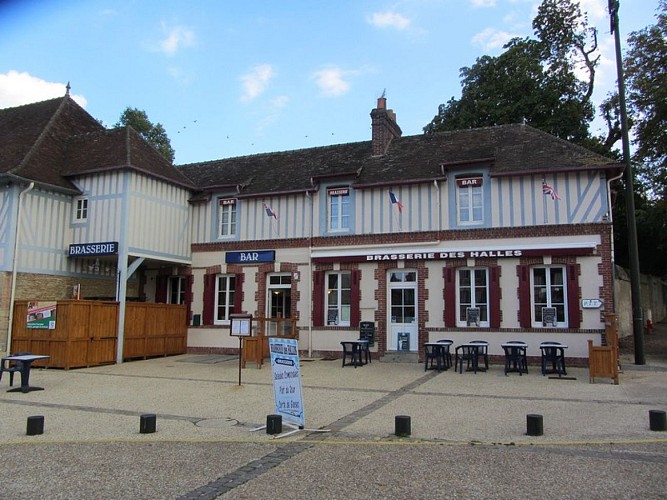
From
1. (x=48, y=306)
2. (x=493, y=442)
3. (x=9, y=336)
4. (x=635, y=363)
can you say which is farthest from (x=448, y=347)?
(x=9, y=336)

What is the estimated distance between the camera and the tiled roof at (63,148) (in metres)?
15.9

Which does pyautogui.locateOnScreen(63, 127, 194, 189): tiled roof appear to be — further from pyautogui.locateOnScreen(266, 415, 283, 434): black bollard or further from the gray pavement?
pyautogui.locateOnScreen(266, 415, 283, 434): black bollard

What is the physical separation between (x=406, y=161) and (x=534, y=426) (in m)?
11.3

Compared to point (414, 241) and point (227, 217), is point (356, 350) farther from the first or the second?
point (227, 217)

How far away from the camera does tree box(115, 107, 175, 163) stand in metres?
29.3

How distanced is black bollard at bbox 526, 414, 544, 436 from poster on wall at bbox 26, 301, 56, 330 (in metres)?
11.7

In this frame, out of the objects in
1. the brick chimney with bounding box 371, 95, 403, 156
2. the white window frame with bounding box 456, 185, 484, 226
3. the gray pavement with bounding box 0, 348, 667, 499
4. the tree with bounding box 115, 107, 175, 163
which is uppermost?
the tree with bounding box 115, 107, 175, 163


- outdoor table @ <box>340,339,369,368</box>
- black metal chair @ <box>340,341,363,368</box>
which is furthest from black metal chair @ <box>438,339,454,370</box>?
black metal chair @ <box>340,341,363,368</box>

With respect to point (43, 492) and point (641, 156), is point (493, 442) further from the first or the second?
point (641, 156)

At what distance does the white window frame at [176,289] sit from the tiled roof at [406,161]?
10.6ft

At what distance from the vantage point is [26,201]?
15.2 meters

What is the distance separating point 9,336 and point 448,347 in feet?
36.6

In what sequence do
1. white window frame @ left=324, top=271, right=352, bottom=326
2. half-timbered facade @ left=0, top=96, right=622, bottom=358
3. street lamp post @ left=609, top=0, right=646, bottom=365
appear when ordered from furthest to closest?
white window frame @ left=324, top=271, right=352, bottom=326
half-timbered facade @ left=0, top=96, right=622, bottom=358
street lamp post @ left=609, top=0, right=646, bottom=365

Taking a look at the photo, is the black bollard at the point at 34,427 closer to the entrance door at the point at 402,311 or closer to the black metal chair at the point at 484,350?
the black metal chair at the point at 484,350
